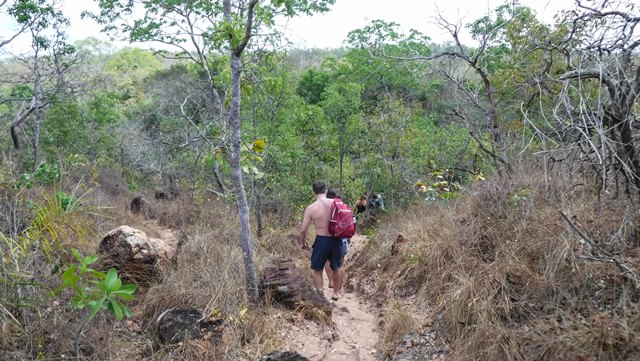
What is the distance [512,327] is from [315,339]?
2.04 metres

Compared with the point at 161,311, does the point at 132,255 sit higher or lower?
higher

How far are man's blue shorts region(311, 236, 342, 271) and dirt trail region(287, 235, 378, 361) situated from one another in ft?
1.92

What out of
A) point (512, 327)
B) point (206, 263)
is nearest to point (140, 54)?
point (206, 263)

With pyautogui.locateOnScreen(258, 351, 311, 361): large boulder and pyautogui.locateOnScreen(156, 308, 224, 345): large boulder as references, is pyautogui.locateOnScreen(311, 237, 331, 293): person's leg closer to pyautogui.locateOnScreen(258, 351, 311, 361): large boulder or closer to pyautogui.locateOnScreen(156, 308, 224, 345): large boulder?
pyautogui.locateOnScreen(156, 308, 224, 345): large boulder

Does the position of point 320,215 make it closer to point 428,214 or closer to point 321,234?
point 321,234

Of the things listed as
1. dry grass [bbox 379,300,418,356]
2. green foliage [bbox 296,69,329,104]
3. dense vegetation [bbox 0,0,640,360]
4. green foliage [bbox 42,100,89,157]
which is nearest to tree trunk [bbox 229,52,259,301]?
dense vegetation [bbox 0,0,640,360]

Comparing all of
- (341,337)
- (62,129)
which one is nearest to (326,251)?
(341,337)

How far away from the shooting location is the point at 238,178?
16.4 feet

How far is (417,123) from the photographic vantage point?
13.9 m

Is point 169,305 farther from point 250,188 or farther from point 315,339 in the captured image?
point 250,188

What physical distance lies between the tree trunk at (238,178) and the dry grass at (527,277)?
1904 mm

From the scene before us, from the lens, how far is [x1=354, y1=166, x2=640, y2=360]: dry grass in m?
3.28

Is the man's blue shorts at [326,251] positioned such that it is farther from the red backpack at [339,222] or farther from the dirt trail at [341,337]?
the dirt trail at [341,337]

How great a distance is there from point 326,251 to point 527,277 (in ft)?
8.18
